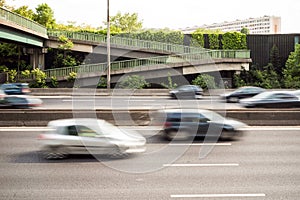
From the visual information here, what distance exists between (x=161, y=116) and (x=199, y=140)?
6.77 ft

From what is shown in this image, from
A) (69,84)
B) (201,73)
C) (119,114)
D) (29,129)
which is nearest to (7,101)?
(29,129)

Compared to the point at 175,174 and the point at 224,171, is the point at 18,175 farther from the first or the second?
the point at 224,171

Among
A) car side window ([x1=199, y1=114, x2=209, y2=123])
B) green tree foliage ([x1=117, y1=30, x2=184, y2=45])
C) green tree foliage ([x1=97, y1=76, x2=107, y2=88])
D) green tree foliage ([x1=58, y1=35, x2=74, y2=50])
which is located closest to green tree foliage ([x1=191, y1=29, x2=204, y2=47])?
green tree foliage ([x1=117, y1=30, x2=184, y2=45])

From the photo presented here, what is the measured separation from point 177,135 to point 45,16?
44.2 meters

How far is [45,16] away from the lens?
54875mm

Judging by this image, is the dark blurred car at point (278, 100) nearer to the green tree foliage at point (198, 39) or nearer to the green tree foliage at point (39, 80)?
the green tree foliage at point (39, 80)

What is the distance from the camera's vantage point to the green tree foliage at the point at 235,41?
52.0 metres

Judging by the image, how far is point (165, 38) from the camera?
4981cm

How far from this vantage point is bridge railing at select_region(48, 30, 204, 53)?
150ft

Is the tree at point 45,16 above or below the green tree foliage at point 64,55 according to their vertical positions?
above

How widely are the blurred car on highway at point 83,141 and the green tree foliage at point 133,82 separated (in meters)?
26.7

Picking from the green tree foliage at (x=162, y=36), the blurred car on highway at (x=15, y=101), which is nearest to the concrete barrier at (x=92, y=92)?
the blurred car on highway at (x=15, y=101)

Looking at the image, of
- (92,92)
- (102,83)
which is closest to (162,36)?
(102,83)

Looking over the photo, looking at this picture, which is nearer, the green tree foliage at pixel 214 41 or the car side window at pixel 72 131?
the car side window at pixel 72 131
